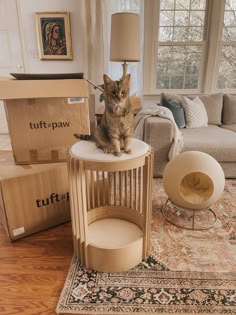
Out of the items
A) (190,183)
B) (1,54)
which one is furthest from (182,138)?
(1,54)

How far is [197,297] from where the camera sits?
1.14 metres

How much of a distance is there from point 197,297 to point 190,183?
2.72 feet

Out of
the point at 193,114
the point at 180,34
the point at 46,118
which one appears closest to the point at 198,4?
the point at 180,34

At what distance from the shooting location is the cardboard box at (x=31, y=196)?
145cm

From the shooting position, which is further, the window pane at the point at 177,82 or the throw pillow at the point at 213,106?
the window pane at the point at 177,82

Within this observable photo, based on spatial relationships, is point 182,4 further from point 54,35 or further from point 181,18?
point 54,35

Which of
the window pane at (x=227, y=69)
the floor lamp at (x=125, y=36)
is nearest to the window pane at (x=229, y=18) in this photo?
the window pane at (x=227, y=69)

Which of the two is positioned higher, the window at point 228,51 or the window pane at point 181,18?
the window pane at point 181,18

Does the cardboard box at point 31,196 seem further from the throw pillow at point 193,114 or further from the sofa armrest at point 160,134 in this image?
the throw pillow at point 193,114

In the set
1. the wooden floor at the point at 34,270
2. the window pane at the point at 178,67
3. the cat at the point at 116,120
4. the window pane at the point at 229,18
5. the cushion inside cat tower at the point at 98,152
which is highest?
the window pane at the point at 229,18

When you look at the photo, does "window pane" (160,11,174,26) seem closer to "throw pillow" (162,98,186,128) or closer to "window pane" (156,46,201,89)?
"window pane" (156,46,201,89)

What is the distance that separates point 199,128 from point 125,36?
1318 mm

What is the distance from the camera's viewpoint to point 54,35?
3.35 m

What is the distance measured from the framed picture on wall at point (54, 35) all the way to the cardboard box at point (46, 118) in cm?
225
